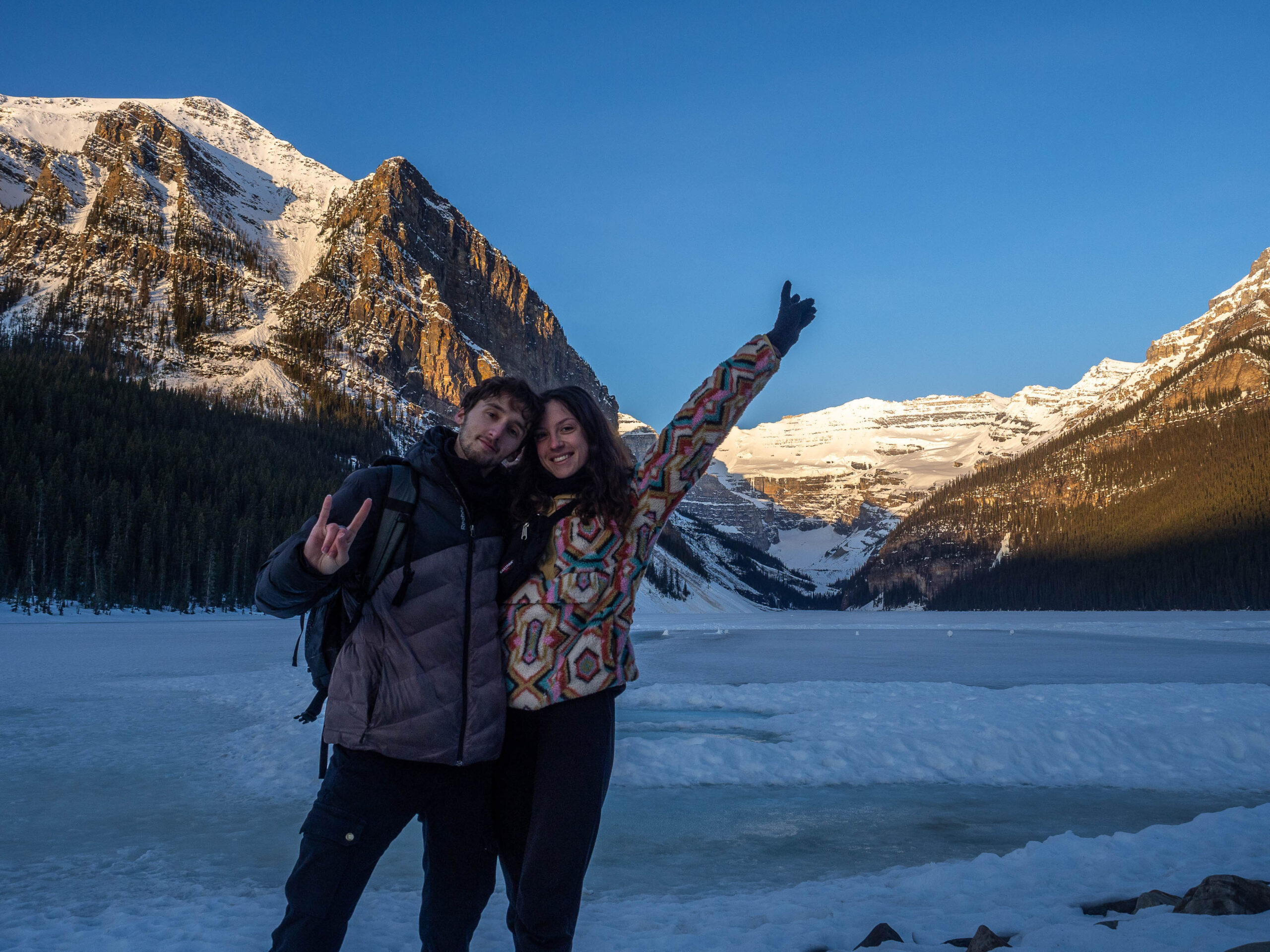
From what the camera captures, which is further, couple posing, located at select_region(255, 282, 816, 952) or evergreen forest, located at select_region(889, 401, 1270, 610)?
evergreen forest, located at select_region(889, 401, 1270, 610)

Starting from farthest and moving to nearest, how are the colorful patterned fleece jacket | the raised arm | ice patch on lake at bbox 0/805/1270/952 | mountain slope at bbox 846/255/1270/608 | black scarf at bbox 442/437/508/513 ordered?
mountain slope at bbox 846/255/1270/608, ice patch on lake at bbox 0/805/1270/952, the raised arm, black scarf at bbox 442/437/508/513, the colorful patterned fleece jacket

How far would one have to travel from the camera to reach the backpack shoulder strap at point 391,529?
8.38 ft

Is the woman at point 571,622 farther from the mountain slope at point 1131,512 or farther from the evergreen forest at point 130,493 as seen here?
the mountain slope at point 1131,512

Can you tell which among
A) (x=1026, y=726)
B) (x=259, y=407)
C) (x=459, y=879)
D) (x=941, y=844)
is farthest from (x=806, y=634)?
(x=259, y=407)

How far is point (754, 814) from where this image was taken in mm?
6594

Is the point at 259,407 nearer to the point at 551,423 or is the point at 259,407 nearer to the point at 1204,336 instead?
the point at 551,423

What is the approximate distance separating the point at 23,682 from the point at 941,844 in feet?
49.8

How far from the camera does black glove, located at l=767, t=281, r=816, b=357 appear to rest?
10.6 ft

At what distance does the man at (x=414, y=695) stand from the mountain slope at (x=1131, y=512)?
101413mm

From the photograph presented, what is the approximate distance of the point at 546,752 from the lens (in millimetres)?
2562

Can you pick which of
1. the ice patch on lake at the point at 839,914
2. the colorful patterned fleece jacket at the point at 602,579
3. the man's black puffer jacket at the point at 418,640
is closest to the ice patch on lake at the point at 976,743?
the ice patch on lake at the point at 839,914

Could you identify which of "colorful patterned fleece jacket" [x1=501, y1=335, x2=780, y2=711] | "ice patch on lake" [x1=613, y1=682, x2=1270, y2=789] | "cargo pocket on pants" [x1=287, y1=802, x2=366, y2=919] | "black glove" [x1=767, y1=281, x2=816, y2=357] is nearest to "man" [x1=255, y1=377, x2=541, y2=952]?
"cargo pocket on pants" [x1=287, y1=802, x2=366, y2=919]

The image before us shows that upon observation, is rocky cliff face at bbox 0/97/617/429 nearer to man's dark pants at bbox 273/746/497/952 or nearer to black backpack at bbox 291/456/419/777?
black backpack at bbox 291/456/419/777

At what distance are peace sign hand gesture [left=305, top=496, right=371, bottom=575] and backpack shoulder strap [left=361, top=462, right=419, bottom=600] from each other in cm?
13
